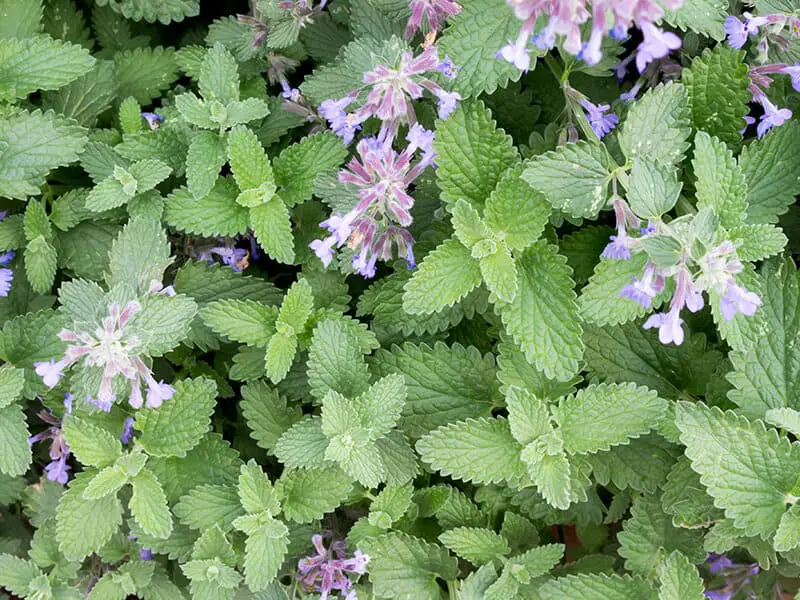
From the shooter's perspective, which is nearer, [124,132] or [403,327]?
[403,327]

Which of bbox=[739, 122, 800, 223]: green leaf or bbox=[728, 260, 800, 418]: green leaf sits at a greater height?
bbox=[739, 122, 800, 223]: green leaf

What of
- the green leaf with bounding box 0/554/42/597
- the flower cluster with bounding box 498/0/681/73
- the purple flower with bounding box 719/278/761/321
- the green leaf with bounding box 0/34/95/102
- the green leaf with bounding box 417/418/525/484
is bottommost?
the green leaf with bounding box 0/554/42/597

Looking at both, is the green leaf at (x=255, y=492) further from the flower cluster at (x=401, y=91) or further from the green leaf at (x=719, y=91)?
the green leaf at (x=719, y=91)

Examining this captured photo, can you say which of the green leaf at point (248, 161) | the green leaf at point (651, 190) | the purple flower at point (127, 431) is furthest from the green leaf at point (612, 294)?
the purple flower at point (127, 431)

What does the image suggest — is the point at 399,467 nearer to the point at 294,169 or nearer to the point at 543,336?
the point at 543,336

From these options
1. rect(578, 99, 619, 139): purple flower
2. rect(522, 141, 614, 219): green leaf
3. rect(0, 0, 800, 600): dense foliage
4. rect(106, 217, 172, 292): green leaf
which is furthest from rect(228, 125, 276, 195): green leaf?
rect(578, 99, 619, 139): purple flower

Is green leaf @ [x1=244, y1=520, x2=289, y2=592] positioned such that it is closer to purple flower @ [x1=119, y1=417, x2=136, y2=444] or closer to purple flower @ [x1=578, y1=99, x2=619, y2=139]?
purple flower @ [x1=119, y1=417, x2=136, y2=444]

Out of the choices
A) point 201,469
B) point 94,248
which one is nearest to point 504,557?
point 201,469
